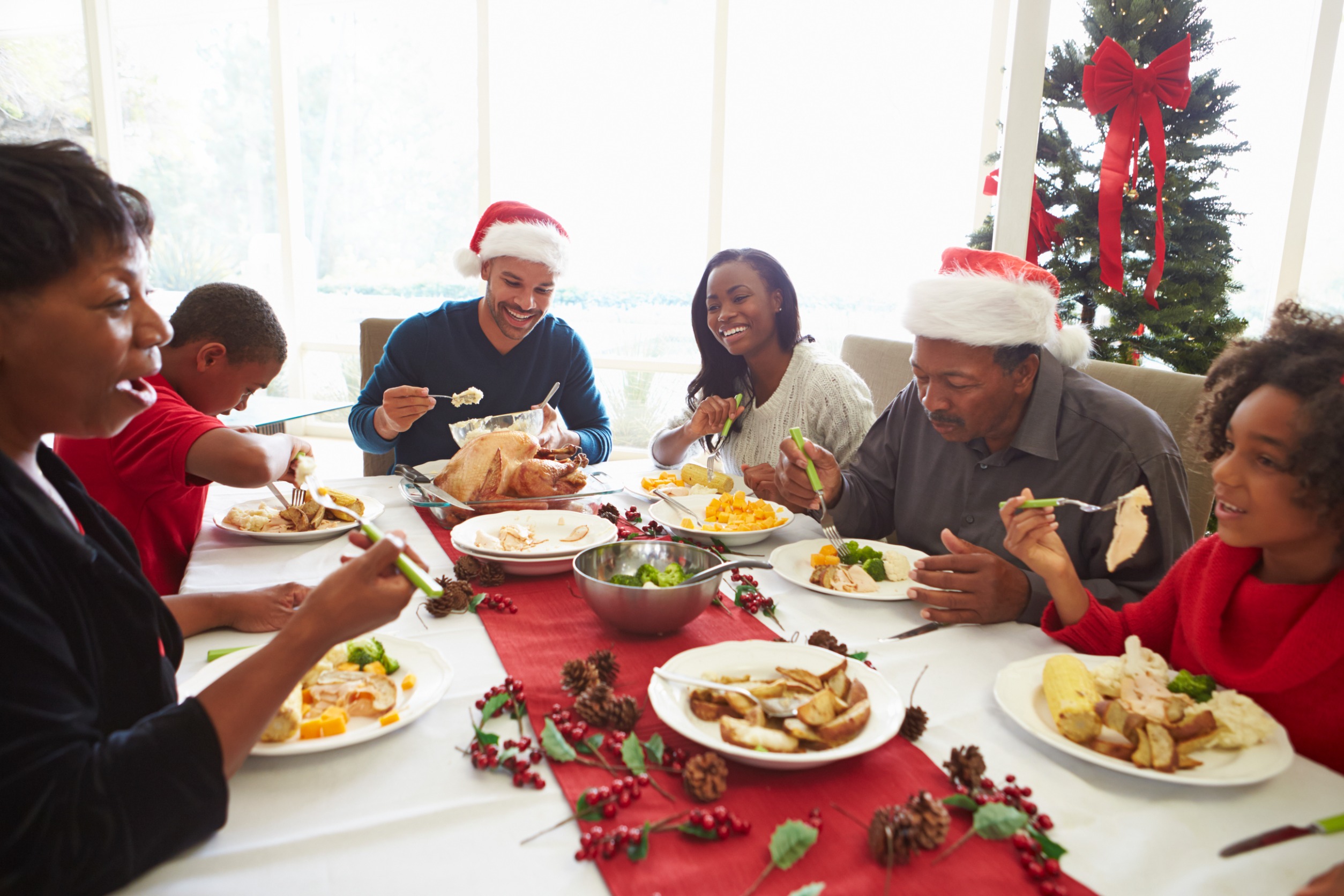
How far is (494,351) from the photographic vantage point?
3.38 meters

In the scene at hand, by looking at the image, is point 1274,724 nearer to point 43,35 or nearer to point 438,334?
point 438,334

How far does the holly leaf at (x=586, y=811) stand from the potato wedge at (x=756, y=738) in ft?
0.67

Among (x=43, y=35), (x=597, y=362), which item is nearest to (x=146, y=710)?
(x=597, y=362)

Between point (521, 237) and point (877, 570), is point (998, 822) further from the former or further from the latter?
point (521, 237)

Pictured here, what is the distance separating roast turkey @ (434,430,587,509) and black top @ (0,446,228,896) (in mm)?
1225

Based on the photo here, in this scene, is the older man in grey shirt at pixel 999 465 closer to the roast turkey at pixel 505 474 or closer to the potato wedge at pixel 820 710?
the potato wedge at pixel 820 710

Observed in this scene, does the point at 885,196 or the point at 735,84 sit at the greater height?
the point at 735,84

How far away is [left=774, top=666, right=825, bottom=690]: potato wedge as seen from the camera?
126cm

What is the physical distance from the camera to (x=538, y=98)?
6.84 metres

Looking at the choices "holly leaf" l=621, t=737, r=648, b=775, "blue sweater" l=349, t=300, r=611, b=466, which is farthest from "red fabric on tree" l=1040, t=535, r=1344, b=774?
"blue sweater" l=349, t=300, r=611, b=466

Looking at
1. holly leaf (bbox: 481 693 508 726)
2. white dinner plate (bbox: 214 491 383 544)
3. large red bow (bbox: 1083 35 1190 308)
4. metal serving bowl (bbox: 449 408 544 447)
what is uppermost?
large red bow (bbox: 1083 35 1190 308)

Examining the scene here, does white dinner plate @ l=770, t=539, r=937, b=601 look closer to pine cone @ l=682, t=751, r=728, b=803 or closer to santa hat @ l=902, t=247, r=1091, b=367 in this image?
santa hat @ l=902, t=247, r=1091, b=367

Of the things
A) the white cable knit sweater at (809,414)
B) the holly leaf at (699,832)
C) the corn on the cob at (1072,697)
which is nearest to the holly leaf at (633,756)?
the holly leaf at (699,832)

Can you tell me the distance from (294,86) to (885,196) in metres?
5.49
